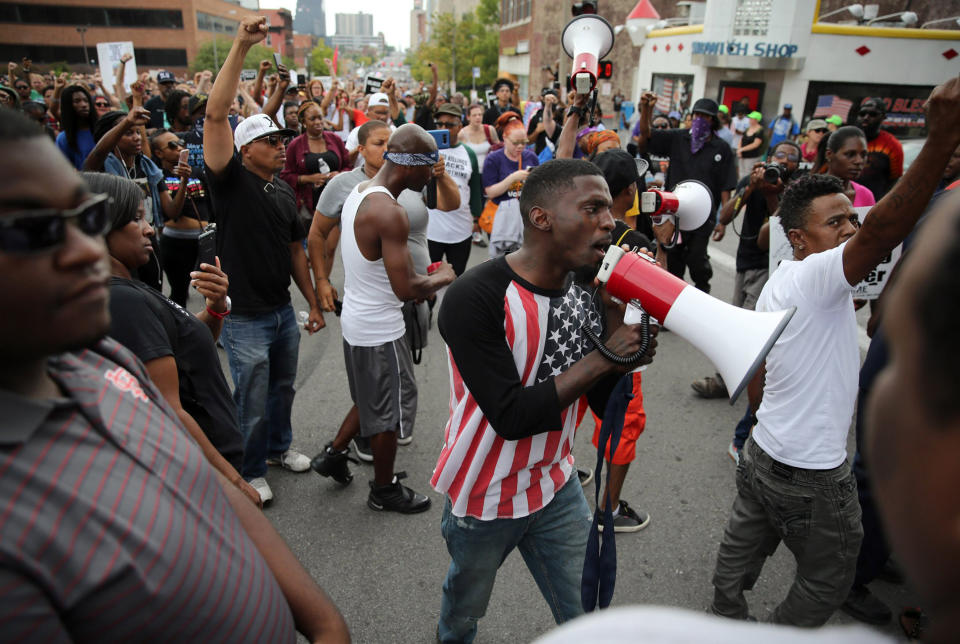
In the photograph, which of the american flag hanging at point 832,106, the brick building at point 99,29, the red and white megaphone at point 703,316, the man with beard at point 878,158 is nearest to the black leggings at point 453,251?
the man with beard at point 878,158

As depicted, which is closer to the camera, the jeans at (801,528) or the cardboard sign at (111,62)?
the jeans at (801,528)

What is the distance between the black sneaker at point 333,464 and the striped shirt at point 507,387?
154 centimetres

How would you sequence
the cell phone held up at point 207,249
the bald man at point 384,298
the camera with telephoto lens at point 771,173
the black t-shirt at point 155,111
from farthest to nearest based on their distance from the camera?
the black t-shirt at point 155,111
the camera with telephoto lens at point 771,173
the bald man at point 384,298
the cell phone held up at point 207,249

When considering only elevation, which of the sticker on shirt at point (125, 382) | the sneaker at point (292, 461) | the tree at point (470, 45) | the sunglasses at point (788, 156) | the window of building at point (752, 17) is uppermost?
the tree at point (470, 45)

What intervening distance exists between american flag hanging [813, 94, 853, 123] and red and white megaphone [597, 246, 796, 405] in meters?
21.0

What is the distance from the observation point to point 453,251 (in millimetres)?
5750

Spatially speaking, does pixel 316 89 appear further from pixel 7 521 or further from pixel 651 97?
pixel 7 521

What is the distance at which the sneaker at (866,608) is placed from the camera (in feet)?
8.88

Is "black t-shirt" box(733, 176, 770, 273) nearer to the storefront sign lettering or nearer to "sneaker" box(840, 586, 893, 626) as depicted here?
"sneaker" box(840, 586, 893, 626)

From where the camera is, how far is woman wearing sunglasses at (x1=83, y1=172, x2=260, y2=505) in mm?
1816

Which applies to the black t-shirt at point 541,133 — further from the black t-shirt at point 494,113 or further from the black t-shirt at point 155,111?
the black t-shirt at point 155,111

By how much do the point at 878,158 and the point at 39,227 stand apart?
618 cm

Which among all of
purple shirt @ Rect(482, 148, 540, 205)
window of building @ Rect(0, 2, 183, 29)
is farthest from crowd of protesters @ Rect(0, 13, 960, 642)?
window of building @ Rect(0, 2, 183, 29)

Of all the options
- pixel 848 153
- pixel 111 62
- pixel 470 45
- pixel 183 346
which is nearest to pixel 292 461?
pixel 183 346
